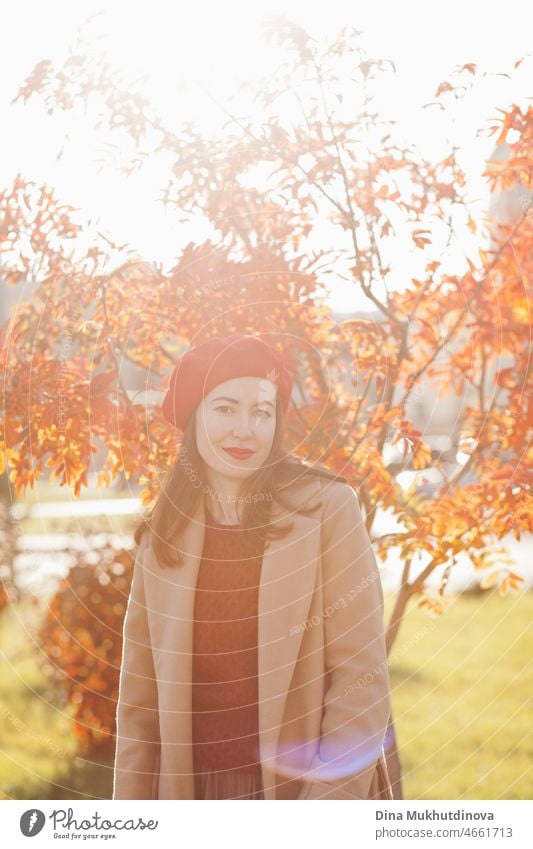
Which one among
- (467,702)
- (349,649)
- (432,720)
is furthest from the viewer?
(467,702)

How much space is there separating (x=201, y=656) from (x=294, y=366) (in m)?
1.06

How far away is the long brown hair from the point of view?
2.63 metres

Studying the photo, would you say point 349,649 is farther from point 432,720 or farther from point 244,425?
point 432,720

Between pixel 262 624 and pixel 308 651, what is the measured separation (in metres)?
0.14

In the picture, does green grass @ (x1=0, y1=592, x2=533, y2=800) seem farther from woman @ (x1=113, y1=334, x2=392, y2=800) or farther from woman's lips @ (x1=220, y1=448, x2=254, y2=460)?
woman's lips @ (x1=220, y1=448, x2=254, y2=460)

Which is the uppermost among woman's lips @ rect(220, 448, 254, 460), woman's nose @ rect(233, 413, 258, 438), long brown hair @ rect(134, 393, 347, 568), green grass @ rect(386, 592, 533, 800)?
woman's nose @ rect(233, 413, 258, 438)

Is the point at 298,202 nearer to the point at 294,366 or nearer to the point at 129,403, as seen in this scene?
the point at 294,366

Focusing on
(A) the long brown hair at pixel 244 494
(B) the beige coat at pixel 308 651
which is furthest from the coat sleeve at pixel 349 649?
(A) the long brown hair at pixel 244 494

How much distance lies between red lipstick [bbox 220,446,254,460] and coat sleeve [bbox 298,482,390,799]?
0.28 metres

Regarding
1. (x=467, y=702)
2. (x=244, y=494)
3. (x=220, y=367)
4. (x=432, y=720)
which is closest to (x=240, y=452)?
(x=244, y=494)

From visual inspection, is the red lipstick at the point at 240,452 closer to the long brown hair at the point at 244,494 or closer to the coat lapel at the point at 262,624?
the long brown hair at the point at 244,494

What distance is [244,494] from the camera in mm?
2697

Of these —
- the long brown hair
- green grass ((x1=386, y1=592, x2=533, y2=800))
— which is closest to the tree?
the long brown hair

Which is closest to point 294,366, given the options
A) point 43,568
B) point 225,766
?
point 225,766
